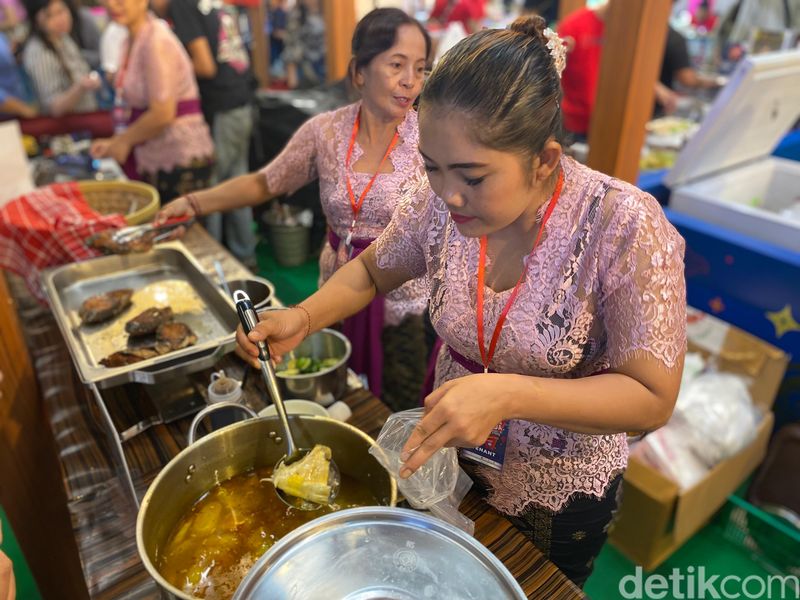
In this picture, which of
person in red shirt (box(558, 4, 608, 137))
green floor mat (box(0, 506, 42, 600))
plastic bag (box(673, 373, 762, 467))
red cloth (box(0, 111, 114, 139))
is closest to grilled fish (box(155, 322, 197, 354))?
green floor mat (box(0, 506, 42, 600))

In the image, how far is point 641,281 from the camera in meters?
0.99

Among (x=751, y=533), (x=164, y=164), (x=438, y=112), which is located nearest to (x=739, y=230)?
(x=751, y=533)

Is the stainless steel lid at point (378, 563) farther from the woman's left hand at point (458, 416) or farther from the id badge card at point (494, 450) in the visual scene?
the id badge card at point (494, 450)

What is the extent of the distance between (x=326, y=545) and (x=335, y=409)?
2.04 ft

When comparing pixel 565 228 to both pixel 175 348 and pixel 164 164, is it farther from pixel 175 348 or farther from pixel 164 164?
pixel 164 164

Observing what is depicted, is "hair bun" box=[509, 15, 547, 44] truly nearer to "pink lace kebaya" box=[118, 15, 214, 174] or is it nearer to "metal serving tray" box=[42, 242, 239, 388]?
"metal serving tray" box=[42, 242, 239, 388]

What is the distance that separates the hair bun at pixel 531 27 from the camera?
992mm

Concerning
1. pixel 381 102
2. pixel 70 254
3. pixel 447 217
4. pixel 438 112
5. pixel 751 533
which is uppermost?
pixel 438 112

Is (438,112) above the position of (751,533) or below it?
above

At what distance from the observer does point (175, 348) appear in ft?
5.14

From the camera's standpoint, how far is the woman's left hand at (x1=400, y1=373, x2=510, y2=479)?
2.82 ft

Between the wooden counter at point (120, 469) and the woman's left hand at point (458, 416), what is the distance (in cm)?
40

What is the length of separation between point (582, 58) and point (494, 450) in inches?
131

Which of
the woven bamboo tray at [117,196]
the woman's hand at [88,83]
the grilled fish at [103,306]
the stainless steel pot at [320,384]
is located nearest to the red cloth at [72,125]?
the woman's hand at [88,83]
